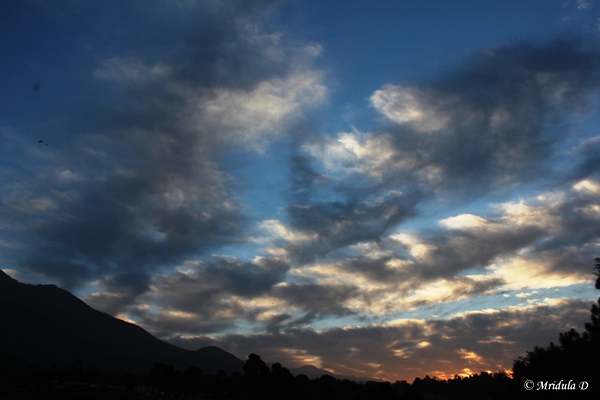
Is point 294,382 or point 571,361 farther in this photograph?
point 294,382

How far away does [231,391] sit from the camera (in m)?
142

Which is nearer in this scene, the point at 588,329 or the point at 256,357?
the point at 588,329

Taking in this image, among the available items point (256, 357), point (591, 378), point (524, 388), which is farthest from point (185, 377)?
point (591, 378)

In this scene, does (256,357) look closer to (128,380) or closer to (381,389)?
(128,380)

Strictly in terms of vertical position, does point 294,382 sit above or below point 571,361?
below

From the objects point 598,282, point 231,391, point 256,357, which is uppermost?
point 598,282

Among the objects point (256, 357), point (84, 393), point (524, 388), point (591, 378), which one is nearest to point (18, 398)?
point (84, 393)

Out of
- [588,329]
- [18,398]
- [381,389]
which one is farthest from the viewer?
[381,389]

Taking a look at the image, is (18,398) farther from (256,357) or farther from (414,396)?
(414,396)

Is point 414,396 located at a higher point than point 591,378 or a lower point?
lower

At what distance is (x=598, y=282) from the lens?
36.0m

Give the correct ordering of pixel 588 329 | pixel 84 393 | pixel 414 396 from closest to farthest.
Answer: pixel 588 329 → pixel 84 393 → pixel 414 396

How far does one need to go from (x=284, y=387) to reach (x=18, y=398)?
71835mm

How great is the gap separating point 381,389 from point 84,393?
102 m
